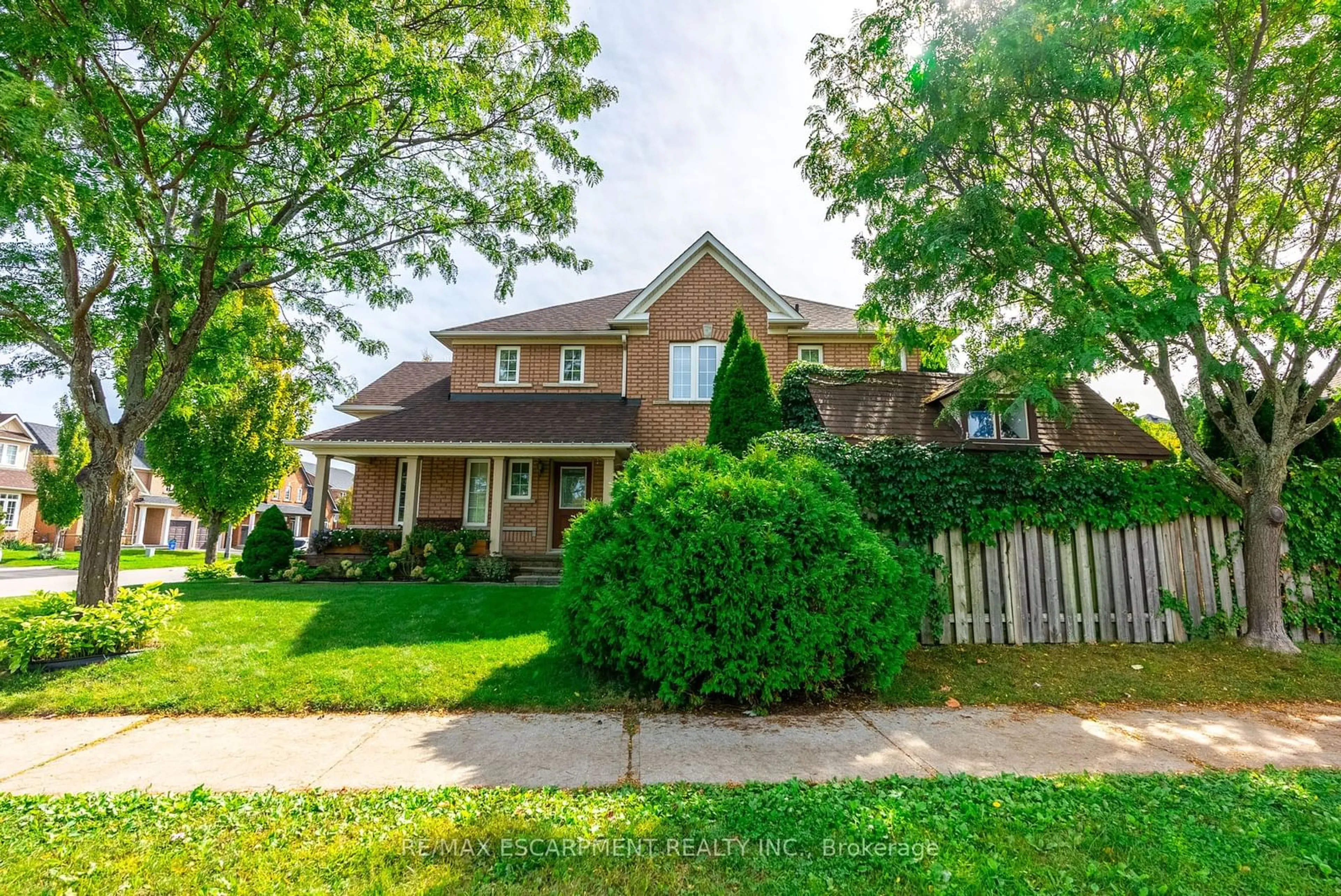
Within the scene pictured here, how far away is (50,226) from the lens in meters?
5.75

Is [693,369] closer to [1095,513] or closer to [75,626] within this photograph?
[1095,513]

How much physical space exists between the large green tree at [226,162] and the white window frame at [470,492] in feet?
24.4

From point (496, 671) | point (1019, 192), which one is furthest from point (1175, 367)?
point (496, 671)

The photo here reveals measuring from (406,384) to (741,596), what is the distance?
17.5 meters

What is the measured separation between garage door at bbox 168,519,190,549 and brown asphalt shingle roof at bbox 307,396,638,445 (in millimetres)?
34156

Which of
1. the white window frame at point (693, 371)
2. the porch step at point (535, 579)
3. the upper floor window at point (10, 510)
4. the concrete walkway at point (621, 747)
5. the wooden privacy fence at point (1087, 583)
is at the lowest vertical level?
the concrete walkway at point (621, 747)

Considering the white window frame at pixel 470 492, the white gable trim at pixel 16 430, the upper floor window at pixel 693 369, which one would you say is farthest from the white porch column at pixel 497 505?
the white gable trim at pixel 16 430

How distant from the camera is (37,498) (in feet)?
91.1

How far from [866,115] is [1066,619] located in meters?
7.10

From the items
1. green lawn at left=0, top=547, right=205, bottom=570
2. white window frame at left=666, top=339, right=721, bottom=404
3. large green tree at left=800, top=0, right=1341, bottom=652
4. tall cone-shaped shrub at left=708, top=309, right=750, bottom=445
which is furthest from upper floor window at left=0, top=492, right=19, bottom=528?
large green tree at left=800, top=0, right=1341, bottom=652

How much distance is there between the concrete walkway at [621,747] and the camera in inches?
136

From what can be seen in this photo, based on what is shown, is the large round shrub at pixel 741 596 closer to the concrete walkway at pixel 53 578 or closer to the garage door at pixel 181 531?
the concrete walkway at pixel 53 578

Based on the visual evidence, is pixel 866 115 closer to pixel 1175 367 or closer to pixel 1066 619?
pixel 1175 367

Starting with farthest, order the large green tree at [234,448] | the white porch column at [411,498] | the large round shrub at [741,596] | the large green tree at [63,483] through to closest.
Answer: the large green tree at [63,483], the large green tree at [234,448], the white porch column at [411,498], the large round shrub at [741,596]
